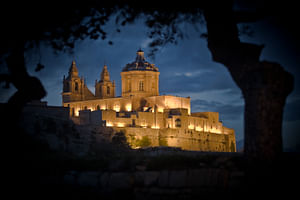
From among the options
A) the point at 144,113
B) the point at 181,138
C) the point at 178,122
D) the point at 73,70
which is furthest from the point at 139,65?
the point at 181,138

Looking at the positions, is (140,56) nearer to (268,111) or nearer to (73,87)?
(73,87)

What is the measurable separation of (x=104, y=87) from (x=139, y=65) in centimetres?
783

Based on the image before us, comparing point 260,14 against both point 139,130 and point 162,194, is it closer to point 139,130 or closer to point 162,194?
point 162,194

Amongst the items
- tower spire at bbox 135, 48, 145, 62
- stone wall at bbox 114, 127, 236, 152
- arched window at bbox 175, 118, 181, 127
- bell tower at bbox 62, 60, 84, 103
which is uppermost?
tower spire at bbox 135, 48, 145, 62

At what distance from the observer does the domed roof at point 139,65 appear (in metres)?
64.5

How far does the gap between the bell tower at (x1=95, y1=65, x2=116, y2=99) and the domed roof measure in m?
5.10

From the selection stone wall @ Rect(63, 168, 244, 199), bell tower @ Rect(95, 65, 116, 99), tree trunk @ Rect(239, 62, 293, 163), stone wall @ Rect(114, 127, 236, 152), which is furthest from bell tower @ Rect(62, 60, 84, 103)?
tree trunk @ Rect(239, 62, 293, 163)

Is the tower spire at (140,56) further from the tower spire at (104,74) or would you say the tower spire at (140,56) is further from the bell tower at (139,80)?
the tower spire at (104,74)

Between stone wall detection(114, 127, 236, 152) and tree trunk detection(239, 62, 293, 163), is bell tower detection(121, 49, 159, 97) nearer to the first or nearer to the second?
stone wall detection(114, 127, 236, 152)

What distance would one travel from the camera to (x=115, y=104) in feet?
197

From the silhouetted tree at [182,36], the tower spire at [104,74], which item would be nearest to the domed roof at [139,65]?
the tower spire at [104,74]

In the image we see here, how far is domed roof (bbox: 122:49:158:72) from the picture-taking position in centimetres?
6450

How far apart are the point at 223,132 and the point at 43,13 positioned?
52.3 meters

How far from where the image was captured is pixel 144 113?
167 feet
